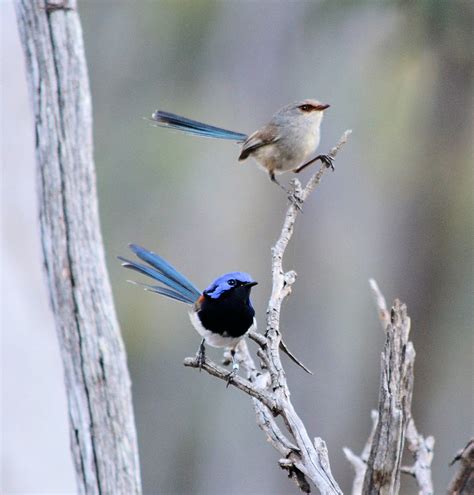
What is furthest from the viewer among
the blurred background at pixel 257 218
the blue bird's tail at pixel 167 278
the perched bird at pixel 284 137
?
the blurred background at pixel 257 218

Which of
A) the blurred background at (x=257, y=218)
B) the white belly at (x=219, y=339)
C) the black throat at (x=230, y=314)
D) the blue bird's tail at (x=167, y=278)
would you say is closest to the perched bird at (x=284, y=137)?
the blue bird's tail at (x=167, y=278)

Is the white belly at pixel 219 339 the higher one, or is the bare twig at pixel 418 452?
the white belly at pixel 219 339

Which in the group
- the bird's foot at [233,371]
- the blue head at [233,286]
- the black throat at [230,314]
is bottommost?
the bird's foot at [233,371]

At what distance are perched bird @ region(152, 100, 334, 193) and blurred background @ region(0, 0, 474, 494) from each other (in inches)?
106

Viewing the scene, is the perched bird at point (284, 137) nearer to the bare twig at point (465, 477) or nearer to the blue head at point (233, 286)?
the blue head at point (233, 286)

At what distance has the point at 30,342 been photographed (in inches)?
263

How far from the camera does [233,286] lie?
11.2 ft

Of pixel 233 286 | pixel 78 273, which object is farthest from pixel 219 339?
pixel 78 273

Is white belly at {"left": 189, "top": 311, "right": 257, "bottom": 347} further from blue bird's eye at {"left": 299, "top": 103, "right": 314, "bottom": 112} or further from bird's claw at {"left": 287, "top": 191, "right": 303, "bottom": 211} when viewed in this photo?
blue bird's eye at {"left": 299, "top": 103, "right": 314, "bottom": 112}

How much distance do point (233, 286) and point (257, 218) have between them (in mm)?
8171

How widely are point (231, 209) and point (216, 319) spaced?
9.42 meters

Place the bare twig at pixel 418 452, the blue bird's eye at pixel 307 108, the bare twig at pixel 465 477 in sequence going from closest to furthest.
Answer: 1. the bare twig at pixel 465 477
2. the bare twig at pixel 418 452
3. the blue bird's eye at pixel 307 108

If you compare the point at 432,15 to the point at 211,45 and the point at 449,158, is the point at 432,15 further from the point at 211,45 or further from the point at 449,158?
the point at 211,45

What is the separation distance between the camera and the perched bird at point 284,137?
440 cm
